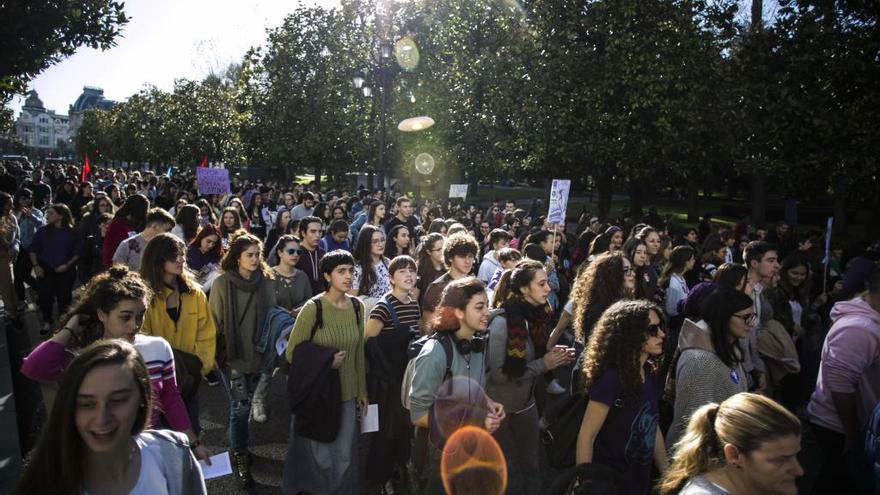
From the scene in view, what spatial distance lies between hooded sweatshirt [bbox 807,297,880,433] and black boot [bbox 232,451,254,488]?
13.2 feet

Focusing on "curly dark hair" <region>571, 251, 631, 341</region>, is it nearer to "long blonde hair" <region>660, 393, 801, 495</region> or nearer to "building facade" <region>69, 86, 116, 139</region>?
"long blonde hair" <region>660, 393, 801, 495</region>

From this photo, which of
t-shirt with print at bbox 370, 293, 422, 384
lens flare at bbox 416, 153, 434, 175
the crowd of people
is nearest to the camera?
the crowd of people

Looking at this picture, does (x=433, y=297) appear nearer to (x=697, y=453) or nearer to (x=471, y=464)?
(x=471, y=464)

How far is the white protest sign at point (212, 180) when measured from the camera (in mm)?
15406

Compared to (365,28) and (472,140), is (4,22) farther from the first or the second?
(365,28)

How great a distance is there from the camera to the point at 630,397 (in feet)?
11.6

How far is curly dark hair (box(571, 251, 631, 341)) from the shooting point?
5277 mm

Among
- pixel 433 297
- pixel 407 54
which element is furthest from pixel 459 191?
pixel 407 54

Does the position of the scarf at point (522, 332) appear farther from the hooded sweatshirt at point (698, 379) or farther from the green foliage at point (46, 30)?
the green foliage at point (46, 30)

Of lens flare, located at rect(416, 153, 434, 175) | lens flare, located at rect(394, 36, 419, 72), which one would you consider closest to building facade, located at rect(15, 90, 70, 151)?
lens flare, located at rect(394, 36, 419, 72)

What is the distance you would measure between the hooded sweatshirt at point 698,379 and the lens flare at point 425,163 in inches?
1012

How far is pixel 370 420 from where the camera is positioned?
475 cm

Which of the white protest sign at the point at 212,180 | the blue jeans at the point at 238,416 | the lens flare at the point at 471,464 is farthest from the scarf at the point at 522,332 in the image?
the white protest sign at the point at 212,180

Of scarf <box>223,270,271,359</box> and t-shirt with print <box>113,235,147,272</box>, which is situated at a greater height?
t-shirt with print <box>113,235,147,272</box>
